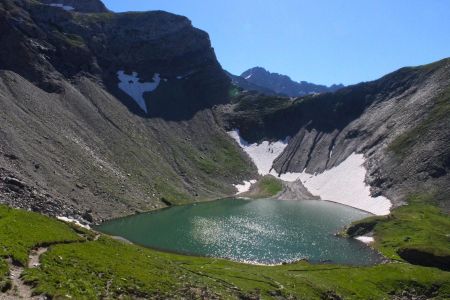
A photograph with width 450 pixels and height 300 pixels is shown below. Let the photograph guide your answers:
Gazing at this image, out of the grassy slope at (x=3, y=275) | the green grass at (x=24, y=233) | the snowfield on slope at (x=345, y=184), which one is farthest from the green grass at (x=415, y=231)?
the grassy slope at (x=3, y=275)

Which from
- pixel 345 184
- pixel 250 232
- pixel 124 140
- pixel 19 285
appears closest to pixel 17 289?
pixel 19 285

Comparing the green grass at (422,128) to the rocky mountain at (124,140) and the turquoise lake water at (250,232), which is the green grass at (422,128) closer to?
the rocky mountain at (124,140)

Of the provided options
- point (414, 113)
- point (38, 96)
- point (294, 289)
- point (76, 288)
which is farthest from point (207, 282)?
point (414, 113)

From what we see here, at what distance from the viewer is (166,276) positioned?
1706 inches

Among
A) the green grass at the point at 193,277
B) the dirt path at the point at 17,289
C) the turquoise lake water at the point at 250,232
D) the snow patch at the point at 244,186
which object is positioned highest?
the snow patch at the point at 244,186

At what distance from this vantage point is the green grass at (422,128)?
149 m

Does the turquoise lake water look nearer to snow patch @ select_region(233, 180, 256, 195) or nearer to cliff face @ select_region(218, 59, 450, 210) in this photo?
cliff face @ select_region(218, 59, 450, 210)

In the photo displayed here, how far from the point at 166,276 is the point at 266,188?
12669 cm

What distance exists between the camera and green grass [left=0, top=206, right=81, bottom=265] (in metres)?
35.6

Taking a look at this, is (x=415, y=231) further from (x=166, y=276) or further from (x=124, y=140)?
(x=124, y=140)

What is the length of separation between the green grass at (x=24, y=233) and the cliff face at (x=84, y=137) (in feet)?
99.8

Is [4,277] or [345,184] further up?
[345,184]

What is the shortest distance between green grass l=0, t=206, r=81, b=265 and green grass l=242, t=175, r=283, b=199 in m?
114

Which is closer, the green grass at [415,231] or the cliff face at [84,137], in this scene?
the green grass at [415,231]
